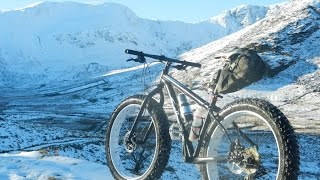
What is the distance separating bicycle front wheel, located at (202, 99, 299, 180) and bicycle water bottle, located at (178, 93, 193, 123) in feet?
2.28

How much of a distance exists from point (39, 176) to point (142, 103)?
2518 millimetres

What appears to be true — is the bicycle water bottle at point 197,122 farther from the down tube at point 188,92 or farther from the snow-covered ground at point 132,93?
the snow-covered ground at point 132,93

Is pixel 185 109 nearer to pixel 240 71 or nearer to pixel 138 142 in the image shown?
pixel 138 142

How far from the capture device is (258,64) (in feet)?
19.9

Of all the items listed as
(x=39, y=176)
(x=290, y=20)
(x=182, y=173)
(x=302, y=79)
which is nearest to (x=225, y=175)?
(x=39, y=176)

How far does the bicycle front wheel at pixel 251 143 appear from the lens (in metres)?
5.50

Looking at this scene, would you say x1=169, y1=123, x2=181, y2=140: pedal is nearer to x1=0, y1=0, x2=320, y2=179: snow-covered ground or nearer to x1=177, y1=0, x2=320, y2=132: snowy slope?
x1=0, y1=0, x2=320, y2=179: snow-covered ground

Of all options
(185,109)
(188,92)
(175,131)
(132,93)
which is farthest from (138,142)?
(132,93)

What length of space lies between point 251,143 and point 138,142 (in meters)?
2.65

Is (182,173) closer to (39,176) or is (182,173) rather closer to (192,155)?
(39,176)

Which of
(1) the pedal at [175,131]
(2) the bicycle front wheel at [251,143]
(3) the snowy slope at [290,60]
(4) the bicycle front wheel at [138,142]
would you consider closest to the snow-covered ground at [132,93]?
(3) the snowy slope at [290,60]

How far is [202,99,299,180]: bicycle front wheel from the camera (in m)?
5.50

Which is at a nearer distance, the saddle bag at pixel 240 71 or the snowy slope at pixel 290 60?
the saddle bag at pixel 240 71

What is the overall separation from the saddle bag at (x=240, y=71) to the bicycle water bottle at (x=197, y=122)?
44 centimetres
